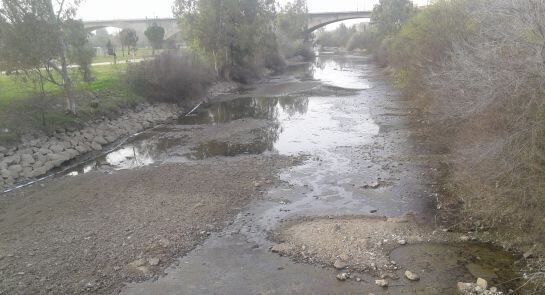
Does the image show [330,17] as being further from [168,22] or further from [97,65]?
[97,65]

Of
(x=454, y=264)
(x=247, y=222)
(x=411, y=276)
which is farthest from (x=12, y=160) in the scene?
(x=454, y=264)

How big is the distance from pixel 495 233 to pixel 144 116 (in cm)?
2891

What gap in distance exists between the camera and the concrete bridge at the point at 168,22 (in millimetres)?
92500

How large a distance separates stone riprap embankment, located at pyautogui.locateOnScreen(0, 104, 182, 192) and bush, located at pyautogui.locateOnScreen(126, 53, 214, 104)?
3711 mm

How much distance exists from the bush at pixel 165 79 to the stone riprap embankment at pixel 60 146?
371cm

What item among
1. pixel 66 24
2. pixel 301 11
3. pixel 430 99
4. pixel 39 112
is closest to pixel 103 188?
pixel 39 112

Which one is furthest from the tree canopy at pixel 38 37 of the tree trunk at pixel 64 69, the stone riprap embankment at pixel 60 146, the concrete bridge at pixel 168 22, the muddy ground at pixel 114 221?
the concrete bridge at pixel 168 22

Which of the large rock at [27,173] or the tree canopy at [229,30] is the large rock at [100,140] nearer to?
the large rock at [27,173]

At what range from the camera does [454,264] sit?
1317 centimetres

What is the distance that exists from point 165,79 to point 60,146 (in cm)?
1589

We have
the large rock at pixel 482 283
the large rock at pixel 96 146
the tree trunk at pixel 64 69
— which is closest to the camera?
the large rock at pixel 482 283

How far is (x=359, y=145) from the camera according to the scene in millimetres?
26578

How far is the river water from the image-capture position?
502 inches

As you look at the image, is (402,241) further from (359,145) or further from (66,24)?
(66,24)
